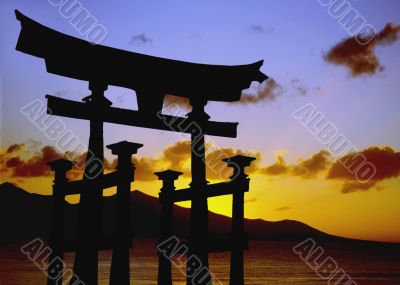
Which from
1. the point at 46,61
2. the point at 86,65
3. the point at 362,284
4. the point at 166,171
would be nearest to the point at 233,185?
the point at 166,171

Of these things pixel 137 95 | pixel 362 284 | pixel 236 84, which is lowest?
pixel 362 284

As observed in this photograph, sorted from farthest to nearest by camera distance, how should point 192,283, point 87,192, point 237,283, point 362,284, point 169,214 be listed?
point 362,284 < point 169,214 < point 237,283 < point 192,283 < point 87,192

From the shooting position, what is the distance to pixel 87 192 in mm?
6523

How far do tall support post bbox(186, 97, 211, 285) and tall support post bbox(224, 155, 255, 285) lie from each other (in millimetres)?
575

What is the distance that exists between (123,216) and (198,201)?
148 cm

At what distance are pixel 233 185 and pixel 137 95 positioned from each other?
2270 mm

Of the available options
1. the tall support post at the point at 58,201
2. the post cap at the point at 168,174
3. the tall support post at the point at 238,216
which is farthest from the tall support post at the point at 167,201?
the tall support post at the point at 58,201

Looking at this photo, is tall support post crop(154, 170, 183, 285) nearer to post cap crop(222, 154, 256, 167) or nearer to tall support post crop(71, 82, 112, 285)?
post cap crop(222, 154, 256, 167)

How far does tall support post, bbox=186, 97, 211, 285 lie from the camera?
7363mm

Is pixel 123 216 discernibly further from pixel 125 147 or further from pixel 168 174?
pixel 168 174

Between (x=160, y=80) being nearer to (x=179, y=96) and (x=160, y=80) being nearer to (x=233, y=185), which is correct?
(x=179, y=96)

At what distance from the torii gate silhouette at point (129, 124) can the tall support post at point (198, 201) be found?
0.02 metres

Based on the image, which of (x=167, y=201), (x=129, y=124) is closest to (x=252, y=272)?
(x=167, y=201)

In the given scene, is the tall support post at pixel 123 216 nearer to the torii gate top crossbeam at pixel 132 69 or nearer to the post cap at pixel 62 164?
the torii gate top crossbeam at pixel 132 69
